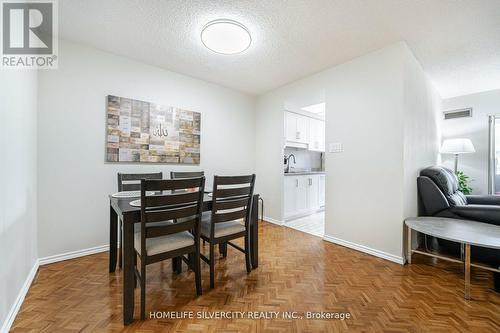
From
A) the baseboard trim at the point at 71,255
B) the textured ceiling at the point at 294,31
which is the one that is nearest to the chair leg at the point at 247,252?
the baseboard trim at the point at 71,255

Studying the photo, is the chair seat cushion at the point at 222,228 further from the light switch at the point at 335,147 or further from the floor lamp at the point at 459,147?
the floor lamp at the point at 459,147

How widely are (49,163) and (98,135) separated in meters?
0.55

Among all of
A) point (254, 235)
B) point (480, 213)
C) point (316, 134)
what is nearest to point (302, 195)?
point (316, 134)

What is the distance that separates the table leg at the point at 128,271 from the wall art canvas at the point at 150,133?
1.56 meters

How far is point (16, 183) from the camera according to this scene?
1564 millimetres

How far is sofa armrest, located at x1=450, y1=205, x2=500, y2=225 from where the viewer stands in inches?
84.8

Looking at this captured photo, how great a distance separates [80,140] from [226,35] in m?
2.02

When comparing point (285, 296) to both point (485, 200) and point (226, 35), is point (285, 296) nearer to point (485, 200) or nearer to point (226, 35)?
point (226, 35)

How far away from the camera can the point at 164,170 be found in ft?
10.0

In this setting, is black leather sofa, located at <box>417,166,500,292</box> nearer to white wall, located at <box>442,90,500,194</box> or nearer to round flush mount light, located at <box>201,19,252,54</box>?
white wall, located at <box>442,90,500,194</box>

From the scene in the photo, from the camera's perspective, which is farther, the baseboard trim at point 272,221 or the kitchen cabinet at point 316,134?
the kitchen cabinet at point 316,134

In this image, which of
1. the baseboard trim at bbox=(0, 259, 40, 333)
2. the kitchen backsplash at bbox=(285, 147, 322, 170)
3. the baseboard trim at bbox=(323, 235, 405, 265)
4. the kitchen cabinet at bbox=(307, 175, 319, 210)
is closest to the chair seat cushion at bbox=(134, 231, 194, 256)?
the baseboard trim at bbox=(0, 259, 40, 333)

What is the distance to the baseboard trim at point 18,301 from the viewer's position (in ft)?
4.31

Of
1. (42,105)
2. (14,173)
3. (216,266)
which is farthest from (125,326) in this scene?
(42,105)
